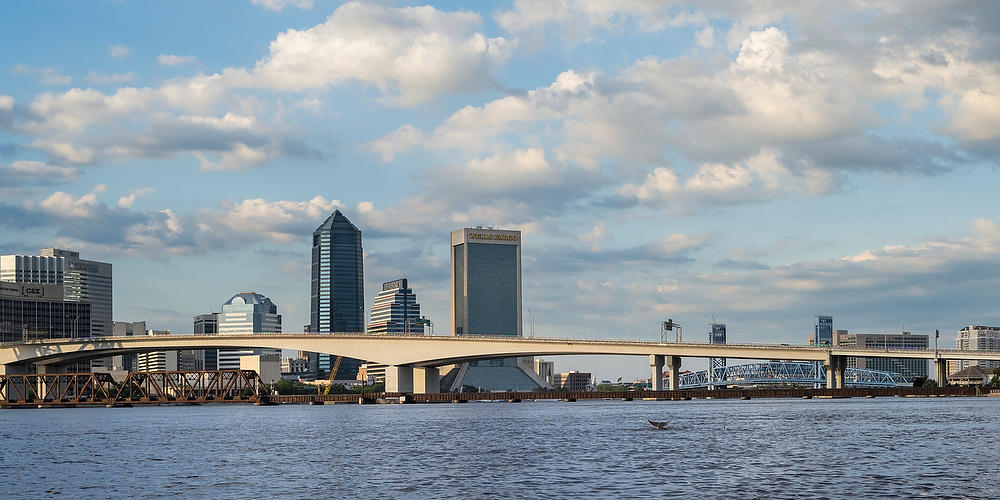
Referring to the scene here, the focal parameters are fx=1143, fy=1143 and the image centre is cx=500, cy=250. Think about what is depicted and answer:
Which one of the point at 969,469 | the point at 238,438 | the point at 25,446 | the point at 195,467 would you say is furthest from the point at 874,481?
the point at 25,446

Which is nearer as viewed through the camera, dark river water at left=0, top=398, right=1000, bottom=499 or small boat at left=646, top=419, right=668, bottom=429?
dark river water at left=0, top=398, right=1000, bottom=499

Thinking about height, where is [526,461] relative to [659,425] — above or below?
above

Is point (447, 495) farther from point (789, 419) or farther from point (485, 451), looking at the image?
point (789, 419)

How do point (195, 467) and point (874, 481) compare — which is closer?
point (874, 481)

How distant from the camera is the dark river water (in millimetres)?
55125

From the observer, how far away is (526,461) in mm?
70438

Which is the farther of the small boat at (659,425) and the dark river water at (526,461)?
the small boat at (659,425)

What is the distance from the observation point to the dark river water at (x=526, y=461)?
55.1m

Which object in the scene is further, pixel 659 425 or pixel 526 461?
pixel 659 425

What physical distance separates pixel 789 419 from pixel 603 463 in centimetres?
5823

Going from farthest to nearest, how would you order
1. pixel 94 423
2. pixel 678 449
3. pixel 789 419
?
pixel 94 423, pixel 789 419, pixel 678 449

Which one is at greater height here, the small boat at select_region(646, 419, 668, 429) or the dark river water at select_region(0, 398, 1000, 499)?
the dark river water at select_region(0, 398, 1000, 499)

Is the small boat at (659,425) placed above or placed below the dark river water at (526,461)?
below

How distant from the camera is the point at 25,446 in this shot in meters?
94.9
